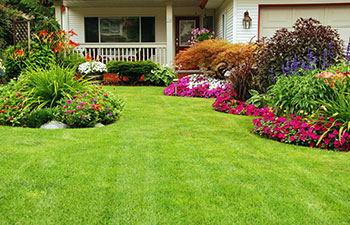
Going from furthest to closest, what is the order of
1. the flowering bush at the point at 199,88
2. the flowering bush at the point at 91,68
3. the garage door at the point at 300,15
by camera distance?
the garage door at the point at 300,15 → the flowering bush at the point at 91,68 → the flowering bush at the point at 199,88

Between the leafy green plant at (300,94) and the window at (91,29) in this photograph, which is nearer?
the leafy green plant at (300,94)

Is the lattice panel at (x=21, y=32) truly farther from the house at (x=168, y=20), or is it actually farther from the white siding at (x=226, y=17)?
the white siding at (x=226, y=17)

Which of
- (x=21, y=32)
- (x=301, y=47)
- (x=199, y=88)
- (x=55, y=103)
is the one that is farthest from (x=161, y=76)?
(x=55, y=103)

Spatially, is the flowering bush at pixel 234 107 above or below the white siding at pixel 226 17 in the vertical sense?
below

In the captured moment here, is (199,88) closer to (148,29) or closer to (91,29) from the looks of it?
(148,29)

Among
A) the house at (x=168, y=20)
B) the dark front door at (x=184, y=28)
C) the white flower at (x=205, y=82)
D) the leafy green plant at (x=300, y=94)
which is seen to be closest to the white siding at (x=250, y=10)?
the house at (x=168, y=20)

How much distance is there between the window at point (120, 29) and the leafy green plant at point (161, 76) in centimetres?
430

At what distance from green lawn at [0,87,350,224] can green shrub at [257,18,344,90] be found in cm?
254

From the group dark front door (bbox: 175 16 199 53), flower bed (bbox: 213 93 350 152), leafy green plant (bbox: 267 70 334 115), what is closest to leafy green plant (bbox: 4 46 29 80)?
flower bed (bbox: 213 93 350 152)

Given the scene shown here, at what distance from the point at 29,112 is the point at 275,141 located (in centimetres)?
406

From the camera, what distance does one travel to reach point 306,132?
5.08 m

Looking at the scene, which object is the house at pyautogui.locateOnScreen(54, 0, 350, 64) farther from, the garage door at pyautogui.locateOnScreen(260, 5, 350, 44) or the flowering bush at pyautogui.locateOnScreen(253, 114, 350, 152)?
the flowering bush at pyautogui.locateOnScreen(253, 114, 350, 152)

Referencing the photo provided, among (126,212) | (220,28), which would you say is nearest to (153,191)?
(126,212)

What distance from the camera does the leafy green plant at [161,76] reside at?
1305 centimetres
